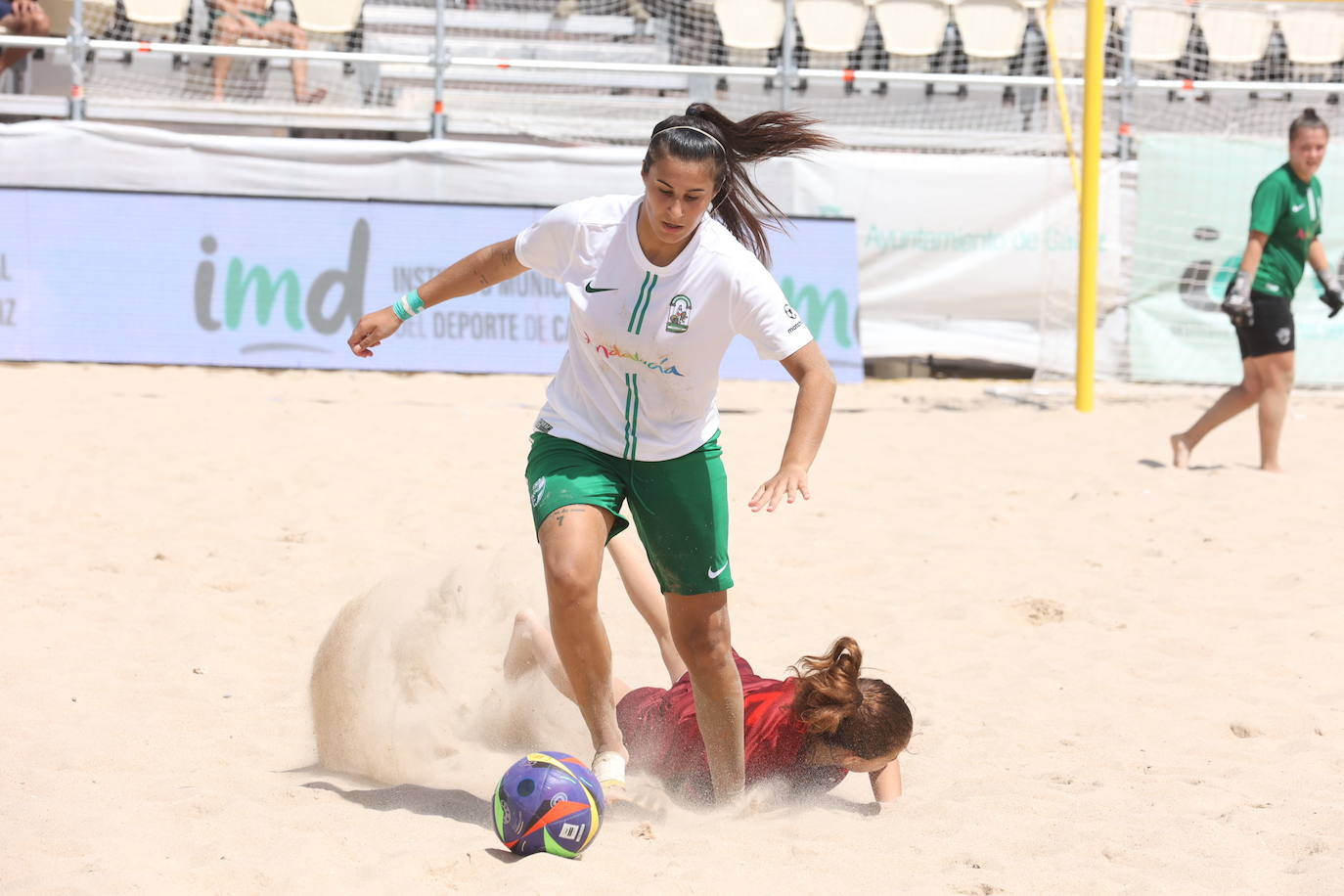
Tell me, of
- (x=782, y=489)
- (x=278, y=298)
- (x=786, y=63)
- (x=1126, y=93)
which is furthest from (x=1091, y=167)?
(x=782, y=489)

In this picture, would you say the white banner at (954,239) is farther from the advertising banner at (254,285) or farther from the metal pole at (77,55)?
the metal pole at (77,55)

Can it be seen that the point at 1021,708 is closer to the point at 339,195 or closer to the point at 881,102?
the point at 339,195

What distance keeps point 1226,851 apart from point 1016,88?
10399 mm

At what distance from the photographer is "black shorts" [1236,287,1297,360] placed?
7.63 meters

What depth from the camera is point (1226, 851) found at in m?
3.33

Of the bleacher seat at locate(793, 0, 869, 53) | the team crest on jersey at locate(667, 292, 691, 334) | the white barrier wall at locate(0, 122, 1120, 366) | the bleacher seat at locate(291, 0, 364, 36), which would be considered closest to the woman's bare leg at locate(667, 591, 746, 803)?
the team crest on jersey at locate(667, 292, 691, 334)

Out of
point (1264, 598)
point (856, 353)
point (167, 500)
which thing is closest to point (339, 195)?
point (856, 353)

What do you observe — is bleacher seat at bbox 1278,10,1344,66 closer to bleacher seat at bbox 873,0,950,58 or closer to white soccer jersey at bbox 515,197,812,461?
bleacher seat at bbox 873,0,950,58

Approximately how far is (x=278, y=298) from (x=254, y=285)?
0.62 ft

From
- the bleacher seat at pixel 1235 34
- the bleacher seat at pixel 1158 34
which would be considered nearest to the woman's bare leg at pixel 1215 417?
the bleacher seat at pixel 1158 34

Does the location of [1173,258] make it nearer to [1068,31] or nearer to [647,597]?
[1068,31]

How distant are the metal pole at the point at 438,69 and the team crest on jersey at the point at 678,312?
8541mm

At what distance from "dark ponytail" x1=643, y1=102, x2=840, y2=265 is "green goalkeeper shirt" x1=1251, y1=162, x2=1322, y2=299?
475cm

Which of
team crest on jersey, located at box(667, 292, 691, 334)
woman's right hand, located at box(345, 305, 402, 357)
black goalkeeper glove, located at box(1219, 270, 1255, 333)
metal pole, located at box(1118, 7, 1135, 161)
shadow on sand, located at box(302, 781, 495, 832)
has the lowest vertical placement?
shadow on sand, located at box(302, 781, 495, 832)
